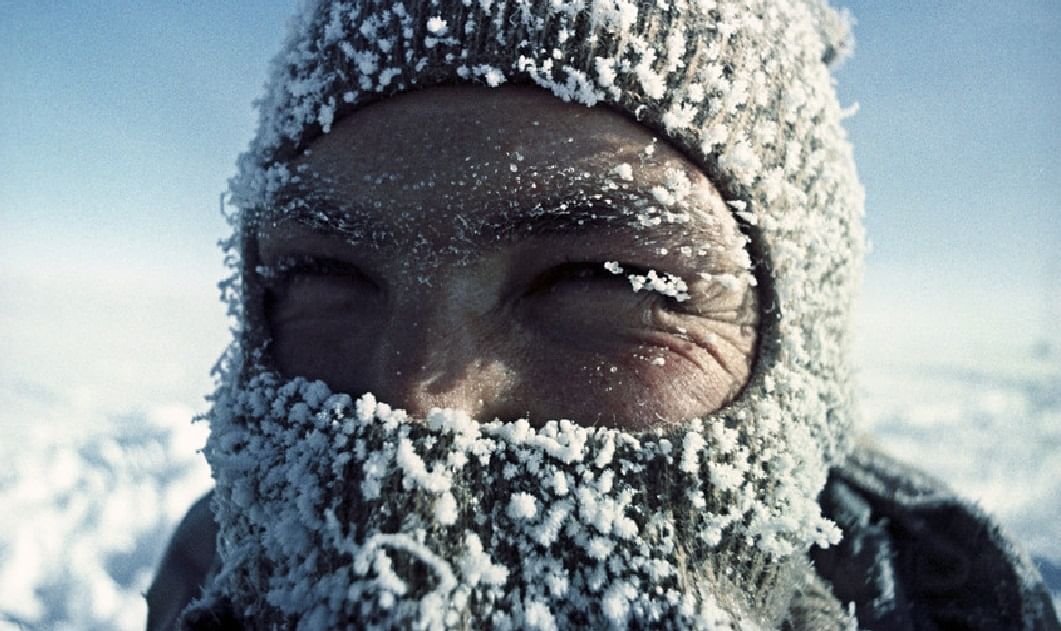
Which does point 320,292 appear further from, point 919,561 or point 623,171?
point 919,561

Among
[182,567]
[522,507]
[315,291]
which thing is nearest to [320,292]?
[315,291]

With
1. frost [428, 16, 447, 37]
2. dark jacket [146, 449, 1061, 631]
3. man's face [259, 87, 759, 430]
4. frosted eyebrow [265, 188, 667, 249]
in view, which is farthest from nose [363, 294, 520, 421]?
dark jacket [146, 449, 1061, 631]

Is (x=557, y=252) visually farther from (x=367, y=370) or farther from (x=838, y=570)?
(x=838, y=570)

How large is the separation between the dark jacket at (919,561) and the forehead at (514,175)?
80 centimetres

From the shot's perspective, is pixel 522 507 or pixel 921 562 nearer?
pixel 522 507

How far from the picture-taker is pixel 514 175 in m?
0.92

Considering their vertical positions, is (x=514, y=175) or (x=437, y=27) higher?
(x=437, y=27)

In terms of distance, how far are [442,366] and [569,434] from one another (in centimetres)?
20

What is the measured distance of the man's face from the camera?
3.03 ft

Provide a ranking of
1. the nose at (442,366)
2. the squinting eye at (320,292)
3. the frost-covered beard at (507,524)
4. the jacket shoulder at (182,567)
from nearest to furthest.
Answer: the frost-covered beard at (507,524)
the nose at (442,366)
the squinting eye at (320,292)
the jacket shoulder at (182,567)

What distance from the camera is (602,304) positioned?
3.16 ft

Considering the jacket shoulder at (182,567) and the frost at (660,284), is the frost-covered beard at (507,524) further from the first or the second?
the jacket shoulder at (182,567)

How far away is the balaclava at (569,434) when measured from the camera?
79cm

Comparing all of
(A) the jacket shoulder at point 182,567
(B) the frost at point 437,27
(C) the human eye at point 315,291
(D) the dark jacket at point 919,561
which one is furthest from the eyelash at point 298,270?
(A) the jacket shoulder at point 182,567
